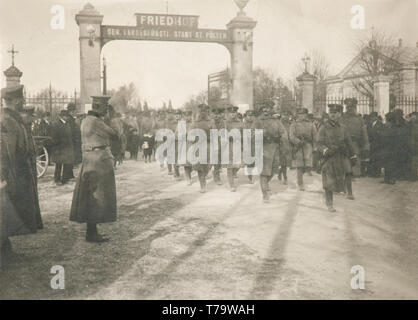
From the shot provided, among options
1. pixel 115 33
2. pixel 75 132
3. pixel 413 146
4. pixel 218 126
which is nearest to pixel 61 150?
pixel 75 132

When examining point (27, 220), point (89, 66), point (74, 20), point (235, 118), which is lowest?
point (27, 220)

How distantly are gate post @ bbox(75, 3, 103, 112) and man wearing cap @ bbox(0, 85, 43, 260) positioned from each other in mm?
11308

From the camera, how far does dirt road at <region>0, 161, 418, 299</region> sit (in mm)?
4461

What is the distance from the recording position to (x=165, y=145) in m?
14.7

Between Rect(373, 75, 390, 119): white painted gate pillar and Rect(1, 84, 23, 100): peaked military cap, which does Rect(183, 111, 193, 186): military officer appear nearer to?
Rect(1, 84, 23, 100): peaked military cap

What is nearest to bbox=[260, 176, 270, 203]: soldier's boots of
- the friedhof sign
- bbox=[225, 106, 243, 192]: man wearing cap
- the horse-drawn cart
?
bbox=[225, 106, 243, 192]: man wearing cap

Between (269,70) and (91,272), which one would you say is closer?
(91,272)

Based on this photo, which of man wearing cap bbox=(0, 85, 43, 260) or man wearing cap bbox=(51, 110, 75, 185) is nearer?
man wearing cap bbox=(0, 85, 43, 260)

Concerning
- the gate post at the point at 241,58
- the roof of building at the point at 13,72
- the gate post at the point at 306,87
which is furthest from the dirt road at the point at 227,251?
the gate post at the point at 306,87

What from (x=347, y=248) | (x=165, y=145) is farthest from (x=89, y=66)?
(x=347, y=248)

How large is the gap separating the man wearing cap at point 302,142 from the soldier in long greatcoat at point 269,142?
1.11m
